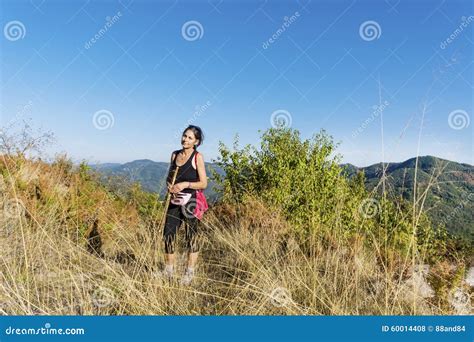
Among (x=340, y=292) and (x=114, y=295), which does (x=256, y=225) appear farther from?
(x=114, y=295)

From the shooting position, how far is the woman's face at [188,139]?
4156mm

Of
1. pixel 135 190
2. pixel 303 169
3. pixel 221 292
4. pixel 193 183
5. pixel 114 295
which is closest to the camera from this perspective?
pixel 114 295

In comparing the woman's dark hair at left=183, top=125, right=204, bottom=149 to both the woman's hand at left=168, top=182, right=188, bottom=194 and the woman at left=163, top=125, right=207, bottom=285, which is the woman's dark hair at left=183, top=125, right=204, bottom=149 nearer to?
the woman at left=163, top=125, right=207, bottom=285

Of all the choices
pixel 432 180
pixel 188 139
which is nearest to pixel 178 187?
pixel 188 139

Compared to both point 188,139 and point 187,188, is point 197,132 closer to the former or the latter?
point 188,139

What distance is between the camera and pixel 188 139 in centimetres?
416

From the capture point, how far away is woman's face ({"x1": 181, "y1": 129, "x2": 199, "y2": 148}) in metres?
4.16

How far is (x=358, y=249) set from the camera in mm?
3525

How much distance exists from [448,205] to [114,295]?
340 cm

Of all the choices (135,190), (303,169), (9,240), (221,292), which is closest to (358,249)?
(221,292)

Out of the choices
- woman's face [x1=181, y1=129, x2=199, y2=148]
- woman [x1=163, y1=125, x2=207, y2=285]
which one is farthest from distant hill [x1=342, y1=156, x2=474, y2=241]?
woman's face [x1=181, y1=129, x2=199, y2=148]

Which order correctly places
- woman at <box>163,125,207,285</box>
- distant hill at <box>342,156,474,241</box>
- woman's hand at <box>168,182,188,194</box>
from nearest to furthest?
distant hill at <box>342,156,474,241</box> → woman's hand at <box>168,182,188,194</box> → woman at <box>163,125,207,285</box>

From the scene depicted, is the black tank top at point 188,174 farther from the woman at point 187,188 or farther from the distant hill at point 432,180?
the distant hill at point 432,180

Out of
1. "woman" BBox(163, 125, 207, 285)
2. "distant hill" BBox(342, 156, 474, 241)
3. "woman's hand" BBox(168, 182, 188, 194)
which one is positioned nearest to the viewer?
"distant hill" BBox(342, 156, 474, 241)
